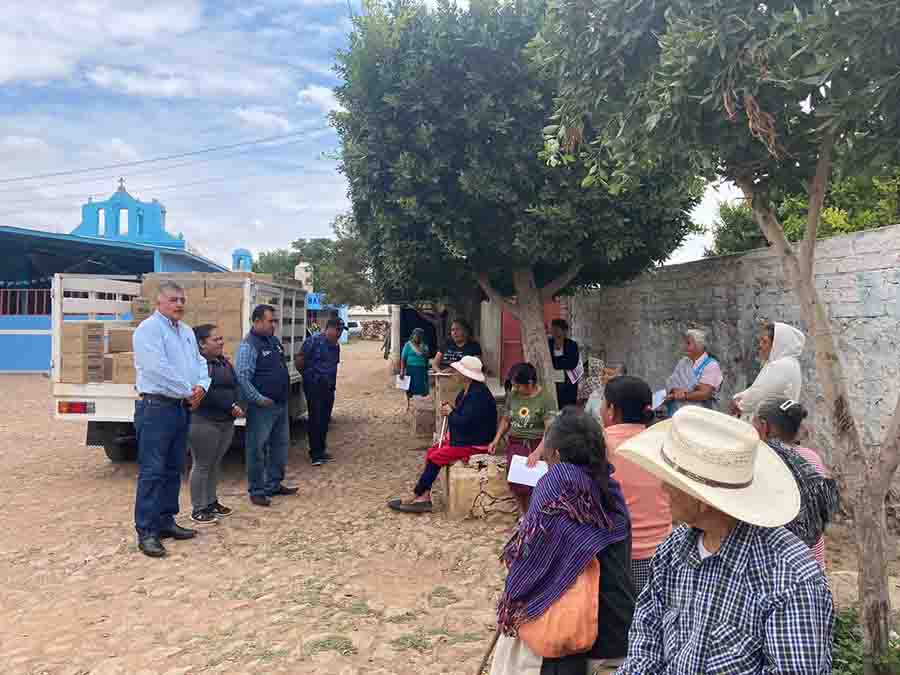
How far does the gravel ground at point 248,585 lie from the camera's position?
360 cm

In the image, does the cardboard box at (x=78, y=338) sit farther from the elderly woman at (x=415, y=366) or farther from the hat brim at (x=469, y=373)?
the elderly woman at (x=415, y=366)

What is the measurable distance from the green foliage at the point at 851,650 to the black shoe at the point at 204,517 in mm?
4581

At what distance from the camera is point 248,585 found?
457cm

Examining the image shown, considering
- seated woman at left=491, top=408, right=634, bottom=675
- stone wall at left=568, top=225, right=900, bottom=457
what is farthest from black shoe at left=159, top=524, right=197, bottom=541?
stone wall at left=568, top=225, right=900, bottom=457

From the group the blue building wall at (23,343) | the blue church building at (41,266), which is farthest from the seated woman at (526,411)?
the blue building wall at (23,343)

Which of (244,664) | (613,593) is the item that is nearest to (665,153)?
(613,593)

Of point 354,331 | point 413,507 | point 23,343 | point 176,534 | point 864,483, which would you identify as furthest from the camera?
point 354,331

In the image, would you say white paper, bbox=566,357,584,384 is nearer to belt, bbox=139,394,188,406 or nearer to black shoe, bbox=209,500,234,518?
black shoe, bbox=209,500,234,518

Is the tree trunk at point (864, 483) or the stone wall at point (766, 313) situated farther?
the stone wall at point (766, 313)

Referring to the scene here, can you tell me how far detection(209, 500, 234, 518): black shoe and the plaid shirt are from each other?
4789 millimetres

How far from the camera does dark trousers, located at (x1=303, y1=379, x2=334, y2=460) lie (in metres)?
8.18

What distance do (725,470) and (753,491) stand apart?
0.10m

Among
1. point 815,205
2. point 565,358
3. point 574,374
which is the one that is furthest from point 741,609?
point 574,374

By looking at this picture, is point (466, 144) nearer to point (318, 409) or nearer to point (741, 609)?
point (318, 409)
